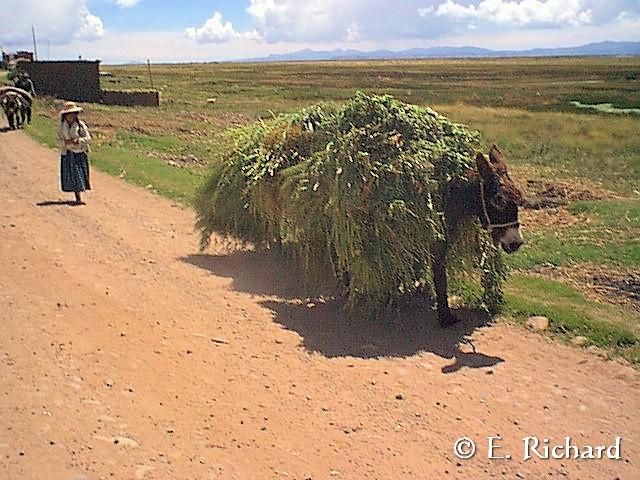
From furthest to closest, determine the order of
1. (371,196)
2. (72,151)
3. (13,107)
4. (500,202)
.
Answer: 1. (13,107)
2. (72,151)
3. (371,196)
4. (500,202)

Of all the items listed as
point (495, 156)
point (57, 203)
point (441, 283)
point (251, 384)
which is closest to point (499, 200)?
point (495, 156)

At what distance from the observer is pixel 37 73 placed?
119 feet

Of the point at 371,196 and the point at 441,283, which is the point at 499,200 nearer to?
the point at 441,283

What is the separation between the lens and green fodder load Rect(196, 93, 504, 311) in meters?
7.03

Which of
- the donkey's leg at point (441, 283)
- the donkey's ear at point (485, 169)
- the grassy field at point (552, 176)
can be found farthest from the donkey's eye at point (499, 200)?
the grassy field at point (552, 176)

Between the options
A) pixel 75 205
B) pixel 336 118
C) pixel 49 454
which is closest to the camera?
pixel 49 454

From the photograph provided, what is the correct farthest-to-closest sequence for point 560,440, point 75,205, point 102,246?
1. point 75,205
2. point 102,246
3. point 560,440

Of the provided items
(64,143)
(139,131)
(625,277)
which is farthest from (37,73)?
(625,277)

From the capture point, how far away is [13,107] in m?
23.5

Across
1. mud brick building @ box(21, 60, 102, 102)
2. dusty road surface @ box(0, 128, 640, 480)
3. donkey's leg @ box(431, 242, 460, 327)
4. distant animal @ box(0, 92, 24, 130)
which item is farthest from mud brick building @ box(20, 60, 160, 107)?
donkey's leg @ box(431, 242, 460, 327)

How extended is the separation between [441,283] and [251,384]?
8.34 feet

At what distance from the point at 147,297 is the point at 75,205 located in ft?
15.5

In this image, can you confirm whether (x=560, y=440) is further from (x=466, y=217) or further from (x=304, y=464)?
(x=466, y=217)

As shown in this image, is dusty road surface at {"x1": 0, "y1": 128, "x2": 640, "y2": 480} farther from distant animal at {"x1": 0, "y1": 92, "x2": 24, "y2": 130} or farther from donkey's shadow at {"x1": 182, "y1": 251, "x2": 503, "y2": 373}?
distant animal at {"x1": 0, "y1": 92, "x2": 24, "y2": 130}
